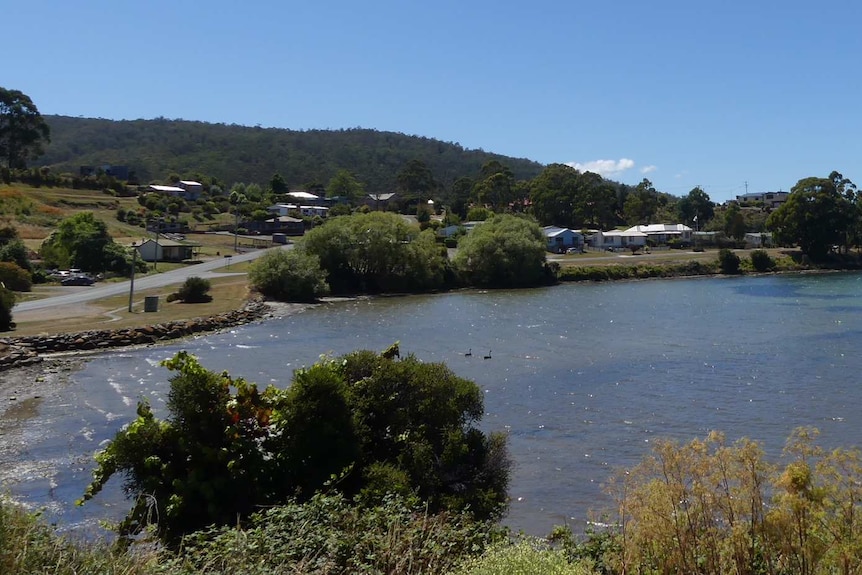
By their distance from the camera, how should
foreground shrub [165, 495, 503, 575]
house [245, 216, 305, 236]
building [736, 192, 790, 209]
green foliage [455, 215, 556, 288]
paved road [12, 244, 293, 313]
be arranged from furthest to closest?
1. building [736, 192, 790, 209]
2. house [245, 216, 305, 236]
3. green foliage [455, 215, 556, 288]
4. paved road [12, 244, 293, 313]
5. foreground shrub [165, 495, 503, 575]

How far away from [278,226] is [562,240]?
36046mm

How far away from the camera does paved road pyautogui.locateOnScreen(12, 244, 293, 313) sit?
48.5 metres

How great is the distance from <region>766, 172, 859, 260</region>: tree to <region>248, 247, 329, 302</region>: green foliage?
66.0 m

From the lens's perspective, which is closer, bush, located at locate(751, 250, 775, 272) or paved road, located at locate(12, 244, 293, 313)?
paved road, located at locate(12, 244, 293, 313)

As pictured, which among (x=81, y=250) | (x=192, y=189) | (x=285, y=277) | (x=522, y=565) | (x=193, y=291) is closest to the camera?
(x=522, y=565)

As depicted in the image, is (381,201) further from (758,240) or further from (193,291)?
(193,291)

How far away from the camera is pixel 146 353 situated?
3888cm

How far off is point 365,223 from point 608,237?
1931 inches

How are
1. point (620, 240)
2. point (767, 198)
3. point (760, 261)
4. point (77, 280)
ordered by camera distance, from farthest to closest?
point (767, 198)
point (620, 240)
point (760, 261)
point (77, 280)

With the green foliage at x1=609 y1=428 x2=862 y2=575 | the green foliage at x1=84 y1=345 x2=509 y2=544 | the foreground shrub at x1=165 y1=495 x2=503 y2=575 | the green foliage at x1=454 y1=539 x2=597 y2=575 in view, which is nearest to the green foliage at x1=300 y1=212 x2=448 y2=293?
the green foliage at x1=84 y1=345 x2=509 y2=544

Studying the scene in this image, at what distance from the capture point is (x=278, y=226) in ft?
345

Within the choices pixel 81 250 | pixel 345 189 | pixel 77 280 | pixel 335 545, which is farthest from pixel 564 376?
pixel 345 189

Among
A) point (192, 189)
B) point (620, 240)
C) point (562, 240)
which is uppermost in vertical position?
Result: point (192, 189)

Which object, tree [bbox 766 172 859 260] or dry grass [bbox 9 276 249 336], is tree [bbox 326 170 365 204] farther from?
dry grass [bbox 9 276 249 336]
